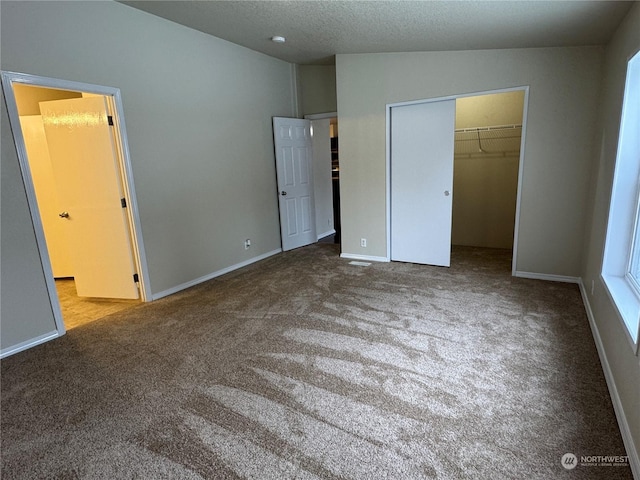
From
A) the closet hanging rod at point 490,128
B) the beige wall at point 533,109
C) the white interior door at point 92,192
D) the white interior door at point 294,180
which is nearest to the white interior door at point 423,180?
the beige wall at point 533,109

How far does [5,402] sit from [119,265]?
165cm

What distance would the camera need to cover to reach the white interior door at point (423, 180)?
4.21 m

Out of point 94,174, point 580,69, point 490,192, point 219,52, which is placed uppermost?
point 219,52

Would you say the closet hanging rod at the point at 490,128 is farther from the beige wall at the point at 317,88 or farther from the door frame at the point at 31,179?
the door frame at the point at 31,179

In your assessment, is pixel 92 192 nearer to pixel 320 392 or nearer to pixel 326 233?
pixel 320 392

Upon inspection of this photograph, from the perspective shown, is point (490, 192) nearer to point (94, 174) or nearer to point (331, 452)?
point (331, 452)

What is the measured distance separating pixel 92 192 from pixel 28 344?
150 centimetres

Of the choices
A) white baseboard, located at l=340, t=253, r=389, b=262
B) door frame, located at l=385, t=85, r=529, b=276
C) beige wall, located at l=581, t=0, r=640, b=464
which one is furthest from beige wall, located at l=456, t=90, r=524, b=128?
white baseboard, located at l=340, t=253, r=389, b=262

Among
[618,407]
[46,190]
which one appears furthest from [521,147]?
[46,190]

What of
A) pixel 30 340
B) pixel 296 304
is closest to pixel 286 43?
pixel 296 304

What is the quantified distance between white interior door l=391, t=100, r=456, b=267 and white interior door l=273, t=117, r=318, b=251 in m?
1.71

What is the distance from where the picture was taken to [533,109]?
3.62m

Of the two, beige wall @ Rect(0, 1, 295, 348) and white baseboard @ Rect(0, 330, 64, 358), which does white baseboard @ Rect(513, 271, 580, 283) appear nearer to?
beige wall @ Rect(0, 1, 295, 348)

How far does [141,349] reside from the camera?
8.86ft
